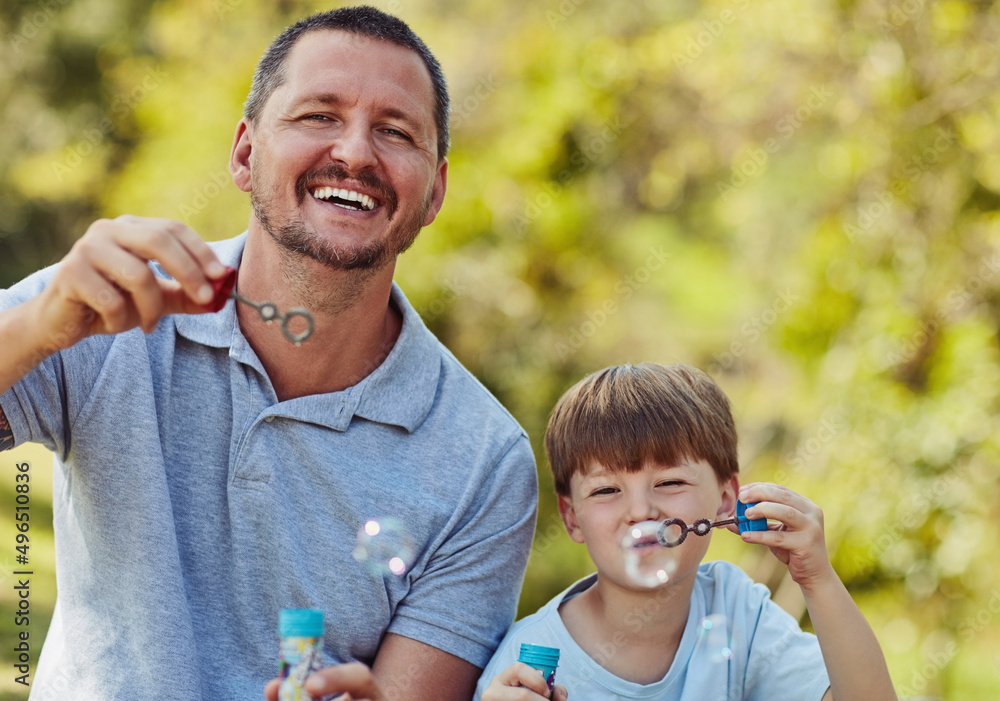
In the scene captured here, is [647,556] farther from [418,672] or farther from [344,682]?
[344,682]

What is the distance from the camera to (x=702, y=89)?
619 centimetres

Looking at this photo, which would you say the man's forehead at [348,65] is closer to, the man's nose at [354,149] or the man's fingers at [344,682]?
the man's nose at [354,149]

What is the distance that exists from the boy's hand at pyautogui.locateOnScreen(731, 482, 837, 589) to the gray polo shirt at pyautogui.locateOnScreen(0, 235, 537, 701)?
0.63 meters

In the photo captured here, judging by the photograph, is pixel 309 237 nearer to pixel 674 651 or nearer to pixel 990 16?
pixel 674 651

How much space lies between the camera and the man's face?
203 centimetres

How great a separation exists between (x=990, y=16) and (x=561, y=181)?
3008mm

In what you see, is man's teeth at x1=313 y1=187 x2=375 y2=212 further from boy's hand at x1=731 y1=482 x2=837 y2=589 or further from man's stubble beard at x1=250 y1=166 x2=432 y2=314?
boy's hand at x1=731 y1=482 x2=837 y2=589

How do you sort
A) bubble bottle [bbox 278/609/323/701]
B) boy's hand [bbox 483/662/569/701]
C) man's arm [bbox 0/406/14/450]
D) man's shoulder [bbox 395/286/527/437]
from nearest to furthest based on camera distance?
bubble bottle [bbox 278/609/323/701]
boy's hand [bbox 483/662/569/701]
man's arm [bbox 0/406/14/450]
man's shoulder [bbox 395/286/527/437]

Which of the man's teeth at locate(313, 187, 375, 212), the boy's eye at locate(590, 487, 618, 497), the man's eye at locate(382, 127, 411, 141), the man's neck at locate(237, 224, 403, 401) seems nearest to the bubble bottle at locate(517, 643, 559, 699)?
the boy's eye at locate(590, 487, 618, 497)

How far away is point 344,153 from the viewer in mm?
2025

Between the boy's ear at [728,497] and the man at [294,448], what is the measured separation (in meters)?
0.43

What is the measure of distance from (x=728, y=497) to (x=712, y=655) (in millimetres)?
343

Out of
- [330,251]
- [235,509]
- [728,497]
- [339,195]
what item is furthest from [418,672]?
[339,195]

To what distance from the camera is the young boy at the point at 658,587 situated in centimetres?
197
